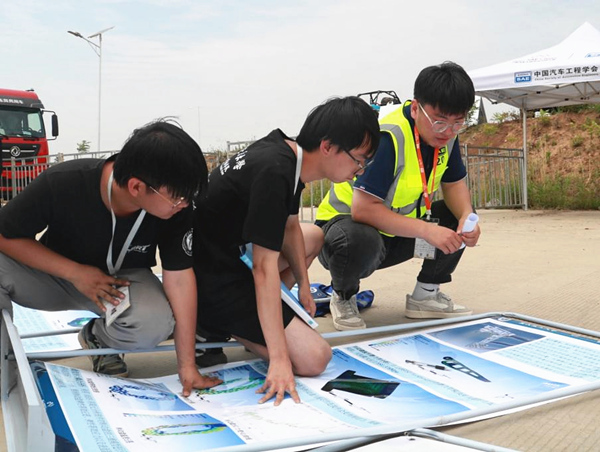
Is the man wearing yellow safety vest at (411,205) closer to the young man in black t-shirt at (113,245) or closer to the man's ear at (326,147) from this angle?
the man's ear at (326,147)

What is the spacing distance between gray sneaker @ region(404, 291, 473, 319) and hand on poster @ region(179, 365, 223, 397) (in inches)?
50.2

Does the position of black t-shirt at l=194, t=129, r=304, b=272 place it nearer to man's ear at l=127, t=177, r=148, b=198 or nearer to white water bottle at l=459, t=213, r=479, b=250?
man's ear at l=127, t=177, r=148, b=198

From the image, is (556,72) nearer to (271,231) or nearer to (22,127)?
(271,231)

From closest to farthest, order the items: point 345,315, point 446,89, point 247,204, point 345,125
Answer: point 345,125
point 247,204
point 446,89
point 345,315

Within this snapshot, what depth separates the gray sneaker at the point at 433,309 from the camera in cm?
275

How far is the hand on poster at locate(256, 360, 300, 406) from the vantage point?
5.32 feet

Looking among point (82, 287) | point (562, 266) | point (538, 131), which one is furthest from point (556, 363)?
point (538, 131)

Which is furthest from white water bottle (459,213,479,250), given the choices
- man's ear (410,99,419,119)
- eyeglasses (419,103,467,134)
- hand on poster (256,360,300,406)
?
hand on poster (256,360,300,406)

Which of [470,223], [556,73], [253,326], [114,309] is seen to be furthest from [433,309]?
[556,73]

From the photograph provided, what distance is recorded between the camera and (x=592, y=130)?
13625mm

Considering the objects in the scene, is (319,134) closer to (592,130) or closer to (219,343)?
(219,343)

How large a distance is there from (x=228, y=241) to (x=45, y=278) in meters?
0.59

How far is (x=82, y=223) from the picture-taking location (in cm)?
179

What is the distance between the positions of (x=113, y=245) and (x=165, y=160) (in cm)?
45
